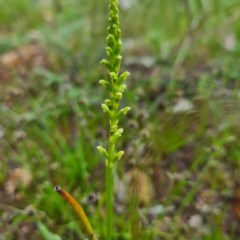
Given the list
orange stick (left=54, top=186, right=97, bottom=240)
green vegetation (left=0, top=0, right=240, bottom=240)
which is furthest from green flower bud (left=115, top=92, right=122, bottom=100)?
green vegetation (left=0, top=0, right=240, bottom=240)

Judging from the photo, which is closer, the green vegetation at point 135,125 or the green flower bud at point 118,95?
the green flower bud at point 118,95

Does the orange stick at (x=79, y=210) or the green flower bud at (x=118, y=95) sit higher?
the green flower bud at (x=118, y=95)

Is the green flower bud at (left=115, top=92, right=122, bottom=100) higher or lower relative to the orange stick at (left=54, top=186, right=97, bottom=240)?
higher

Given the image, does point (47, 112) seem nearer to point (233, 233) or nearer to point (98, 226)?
point (98, 226)

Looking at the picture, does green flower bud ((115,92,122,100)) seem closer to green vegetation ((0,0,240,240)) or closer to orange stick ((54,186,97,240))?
orange stick ((54,186,97,240))

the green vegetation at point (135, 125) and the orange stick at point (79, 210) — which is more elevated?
the green vegetation at point (135, 125)

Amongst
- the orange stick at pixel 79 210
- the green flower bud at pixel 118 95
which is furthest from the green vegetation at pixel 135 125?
the green flower bud at pixel 118 95

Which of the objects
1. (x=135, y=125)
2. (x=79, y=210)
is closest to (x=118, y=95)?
(x=79, y=210)

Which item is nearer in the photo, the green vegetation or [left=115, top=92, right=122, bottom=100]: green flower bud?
[left=115, top=92, right=122, bottom=100]: green flower bud

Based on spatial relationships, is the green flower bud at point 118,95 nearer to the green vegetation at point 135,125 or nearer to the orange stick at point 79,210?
the orange stick at point 79,210
